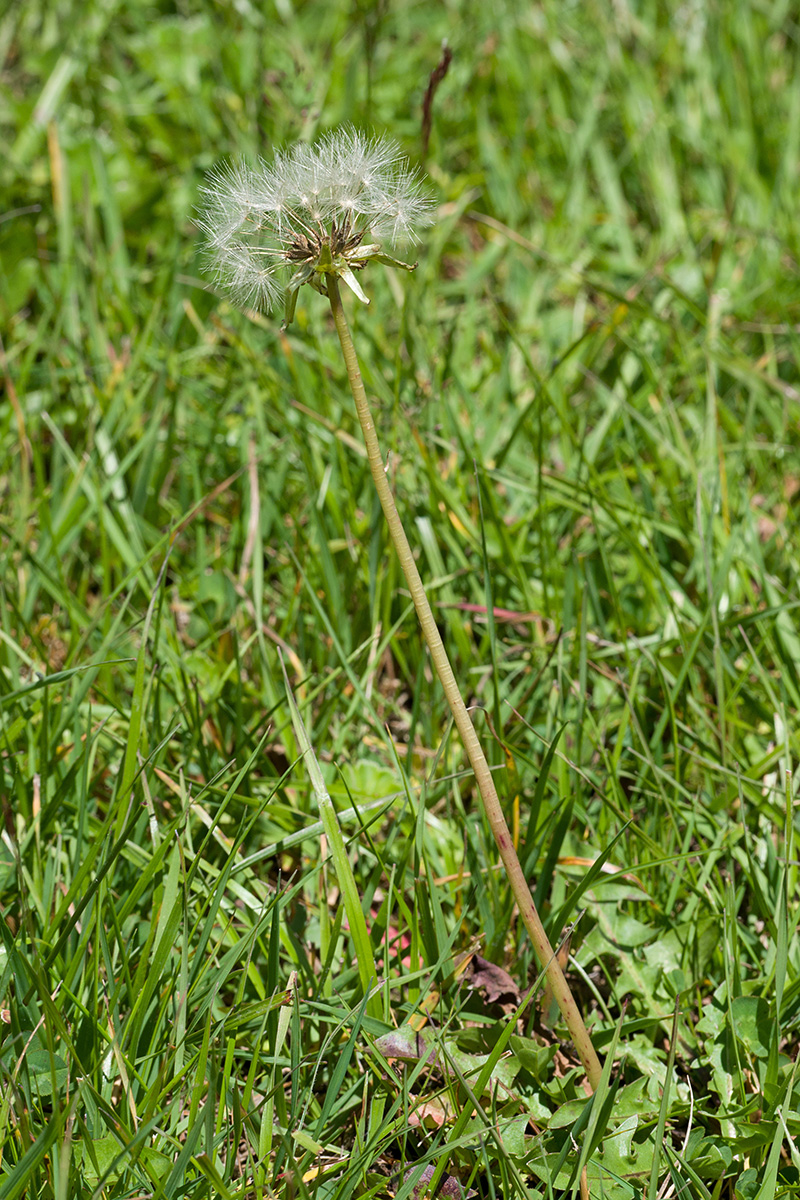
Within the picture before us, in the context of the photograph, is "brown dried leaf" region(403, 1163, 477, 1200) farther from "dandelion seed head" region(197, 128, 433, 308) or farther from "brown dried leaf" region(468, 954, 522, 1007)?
"dandelion seed head" region(197, 128, 433, 308)

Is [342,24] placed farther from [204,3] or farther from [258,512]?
[258,512]

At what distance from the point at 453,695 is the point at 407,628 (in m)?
1.09

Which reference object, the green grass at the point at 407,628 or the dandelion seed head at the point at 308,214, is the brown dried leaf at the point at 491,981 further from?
the dandelion seed head at the point at 308,214

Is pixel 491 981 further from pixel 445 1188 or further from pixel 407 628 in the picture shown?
pixel 407 628

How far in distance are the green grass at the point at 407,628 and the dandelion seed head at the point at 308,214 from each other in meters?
0.60

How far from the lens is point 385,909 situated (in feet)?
5.35

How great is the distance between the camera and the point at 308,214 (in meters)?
1.18

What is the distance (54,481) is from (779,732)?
177 cm

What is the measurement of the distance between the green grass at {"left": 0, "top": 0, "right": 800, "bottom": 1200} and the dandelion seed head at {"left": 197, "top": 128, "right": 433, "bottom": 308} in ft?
1.97

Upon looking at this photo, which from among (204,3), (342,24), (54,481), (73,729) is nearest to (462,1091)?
(73,729)

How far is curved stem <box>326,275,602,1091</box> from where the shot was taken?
1.20 m

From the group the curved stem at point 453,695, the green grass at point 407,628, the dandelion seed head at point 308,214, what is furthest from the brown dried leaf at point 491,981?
the dandelion seed head at point 308,214

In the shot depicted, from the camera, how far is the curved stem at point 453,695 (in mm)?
1200

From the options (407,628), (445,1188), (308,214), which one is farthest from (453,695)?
(407,628)
